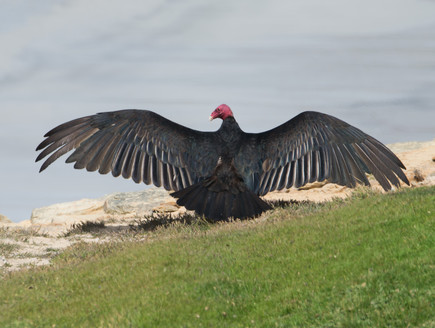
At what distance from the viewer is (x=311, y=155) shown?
52.7ft

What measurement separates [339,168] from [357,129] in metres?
1.26

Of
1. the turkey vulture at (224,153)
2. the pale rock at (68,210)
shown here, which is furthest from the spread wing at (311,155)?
the pale rock at (68,210)

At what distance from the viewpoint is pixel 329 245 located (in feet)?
34.1

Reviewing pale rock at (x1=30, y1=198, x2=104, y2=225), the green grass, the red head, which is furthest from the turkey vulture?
pale rock at (x1=30, y1=198, x2=104, y2=225)

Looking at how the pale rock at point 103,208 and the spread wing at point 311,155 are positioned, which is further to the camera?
the pale rock at point 103,208

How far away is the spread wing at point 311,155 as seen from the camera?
15766mm

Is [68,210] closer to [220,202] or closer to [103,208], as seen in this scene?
[103,208]

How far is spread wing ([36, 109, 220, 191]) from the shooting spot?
647 inches

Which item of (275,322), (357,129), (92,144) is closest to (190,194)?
(92,144)

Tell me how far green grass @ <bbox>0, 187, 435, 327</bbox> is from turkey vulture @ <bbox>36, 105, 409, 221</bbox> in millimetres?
2761

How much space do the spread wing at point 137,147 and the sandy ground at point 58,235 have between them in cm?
214

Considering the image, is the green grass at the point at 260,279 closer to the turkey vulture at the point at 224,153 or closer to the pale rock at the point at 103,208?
the turkey vulture at the point at 224,153

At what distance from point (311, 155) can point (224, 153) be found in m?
2.39

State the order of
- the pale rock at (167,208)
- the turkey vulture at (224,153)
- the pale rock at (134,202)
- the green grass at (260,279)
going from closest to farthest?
the green grass at (260,279) < the turkey vulture at (224,153) < the pale rock at (167,208) < the pale rock at (134,202)
